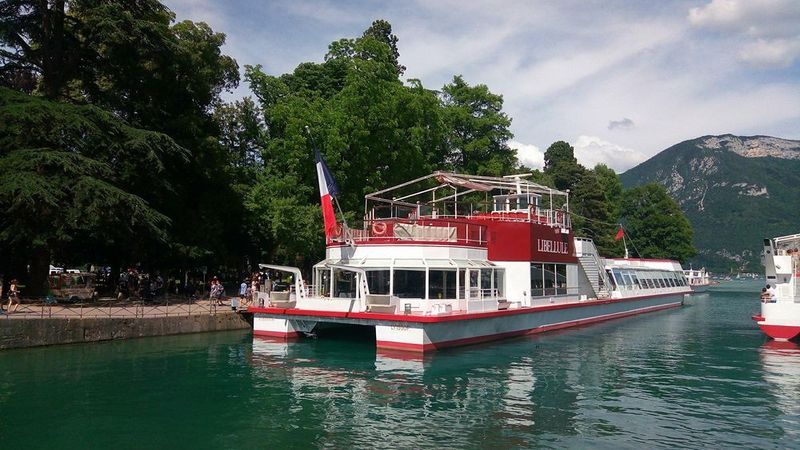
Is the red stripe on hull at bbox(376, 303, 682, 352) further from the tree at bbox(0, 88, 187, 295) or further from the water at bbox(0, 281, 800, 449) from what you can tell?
the tree at bbox(0, 88, 187, 295)

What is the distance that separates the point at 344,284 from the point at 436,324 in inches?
288

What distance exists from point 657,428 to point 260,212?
29571 mm

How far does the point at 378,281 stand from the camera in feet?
84.3

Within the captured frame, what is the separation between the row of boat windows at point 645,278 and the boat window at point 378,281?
75.0 feet

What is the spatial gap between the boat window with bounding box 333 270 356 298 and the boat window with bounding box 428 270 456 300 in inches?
139

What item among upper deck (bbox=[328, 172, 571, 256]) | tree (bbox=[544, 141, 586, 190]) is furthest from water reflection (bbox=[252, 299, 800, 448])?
tree (bbox=[544, 141, 586, 190])

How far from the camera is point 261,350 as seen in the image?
23078 millimetres

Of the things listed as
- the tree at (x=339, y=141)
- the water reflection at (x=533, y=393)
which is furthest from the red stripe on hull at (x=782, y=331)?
the tree at (x=339, y=141)

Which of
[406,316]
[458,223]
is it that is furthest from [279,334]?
[458,223]

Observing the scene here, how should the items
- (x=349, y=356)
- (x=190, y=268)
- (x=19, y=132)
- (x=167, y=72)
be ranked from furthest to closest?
(x=190, y=268) < (x=167, y=72) < (x=19, y=132) < (x=349, y=356)

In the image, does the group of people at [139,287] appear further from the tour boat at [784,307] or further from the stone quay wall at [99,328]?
the tour boat at [784,307]

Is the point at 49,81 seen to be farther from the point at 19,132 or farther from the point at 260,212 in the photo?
the point at 260,212

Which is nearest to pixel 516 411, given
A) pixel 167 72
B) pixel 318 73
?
pixel 167 72

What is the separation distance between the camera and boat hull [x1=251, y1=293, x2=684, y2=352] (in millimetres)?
21656
